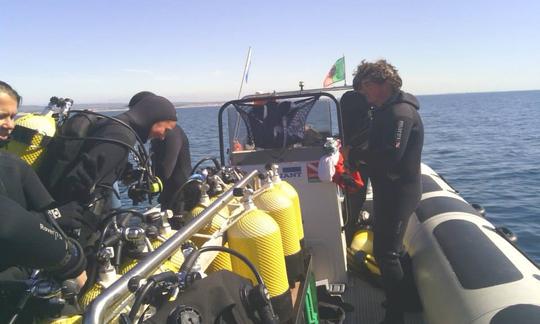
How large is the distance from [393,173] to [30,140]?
2.65 meters

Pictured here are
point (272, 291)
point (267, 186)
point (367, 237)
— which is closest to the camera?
point (272, 291)

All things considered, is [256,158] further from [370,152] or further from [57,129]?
[57,129]

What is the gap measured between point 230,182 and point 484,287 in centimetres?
209

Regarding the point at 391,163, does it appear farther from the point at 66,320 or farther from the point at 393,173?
the point at 66,320

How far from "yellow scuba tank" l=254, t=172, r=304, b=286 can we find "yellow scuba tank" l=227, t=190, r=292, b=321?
0.47 m

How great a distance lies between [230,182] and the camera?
370cm

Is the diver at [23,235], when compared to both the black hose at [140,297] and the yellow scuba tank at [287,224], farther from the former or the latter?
the yellow scuba tank at [287,224]

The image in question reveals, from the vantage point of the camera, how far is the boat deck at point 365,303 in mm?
3883

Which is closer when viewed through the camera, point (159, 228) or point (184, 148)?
point (159, 228)

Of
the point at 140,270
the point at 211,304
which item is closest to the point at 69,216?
the point at 140,270

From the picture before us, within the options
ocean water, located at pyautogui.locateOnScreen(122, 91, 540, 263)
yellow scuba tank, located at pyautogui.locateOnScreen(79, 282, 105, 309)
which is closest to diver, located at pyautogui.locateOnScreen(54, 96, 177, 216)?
yellow scuba tank, located at pyautogui.locateOnScreen(79, 282, 105, 309)

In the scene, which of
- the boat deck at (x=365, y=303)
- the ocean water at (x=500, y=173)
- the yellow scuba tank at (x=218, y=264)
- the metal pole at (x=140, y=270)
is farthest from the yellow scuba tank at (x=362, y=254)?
the ocean water at (x=500, y=173)

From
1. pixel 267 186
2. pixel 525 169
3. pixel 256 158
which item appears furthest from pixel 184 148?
pixel 525 169

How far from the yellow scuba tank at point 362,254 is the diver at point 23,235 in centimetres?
317
